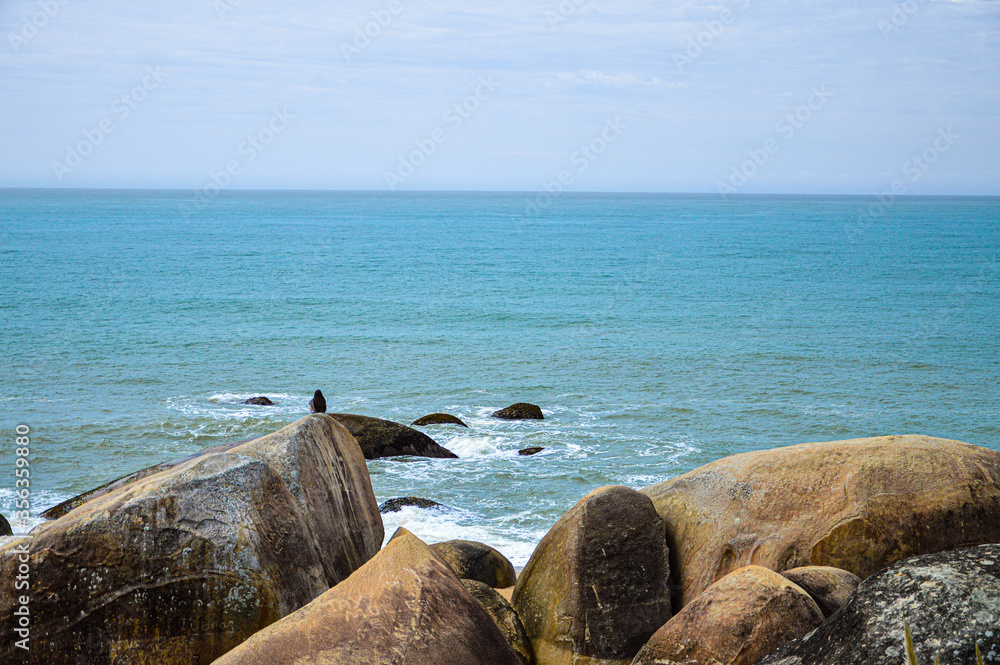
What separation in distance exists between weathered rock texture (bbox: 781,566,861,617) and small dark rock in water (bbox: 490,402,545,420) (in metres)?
17.8

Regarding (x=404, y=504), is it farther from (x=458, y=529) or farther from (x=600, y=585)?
(x=600, y=585)

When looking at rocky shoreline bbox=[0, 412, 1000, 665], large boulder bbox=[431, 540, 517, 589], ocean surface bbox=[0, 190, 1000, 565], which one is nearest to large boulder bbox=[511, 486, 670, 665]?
rocky shoreline bbox=[0, 412, 1000, 665]

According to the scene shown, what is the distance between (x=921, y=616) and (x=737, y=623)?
76.2 inches

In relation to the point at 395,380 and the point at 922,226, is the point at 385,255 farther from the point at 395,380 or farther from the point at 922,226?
the point at 922,226

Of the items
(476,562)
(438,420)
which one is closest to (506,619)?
(476,562)

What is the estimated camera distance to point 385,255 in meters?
89.2

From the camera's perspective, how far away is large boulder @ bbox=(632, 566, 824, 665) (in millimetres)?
6109

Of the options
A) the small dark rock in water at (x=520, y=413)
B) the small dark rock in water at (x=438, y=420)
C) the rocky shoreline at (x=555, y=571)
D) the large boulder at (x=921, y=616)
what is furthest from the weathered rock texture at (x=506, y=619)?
the small dark rock in water at (x=520, y=413)

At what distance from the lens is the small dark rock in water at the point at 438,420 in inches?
949

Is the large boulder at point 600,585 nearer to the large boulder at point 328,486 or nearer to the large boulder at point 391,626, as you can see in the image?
the large boulder at point 391,626

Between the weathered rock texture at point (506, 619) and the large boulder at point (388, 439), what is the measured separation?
13.0 meters

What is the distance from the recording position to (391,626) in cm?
606

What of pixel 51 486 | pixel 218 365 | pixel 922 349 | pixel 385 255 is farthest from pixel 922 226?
pixel 51 486

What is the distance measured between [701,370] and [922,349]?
1145 cm
